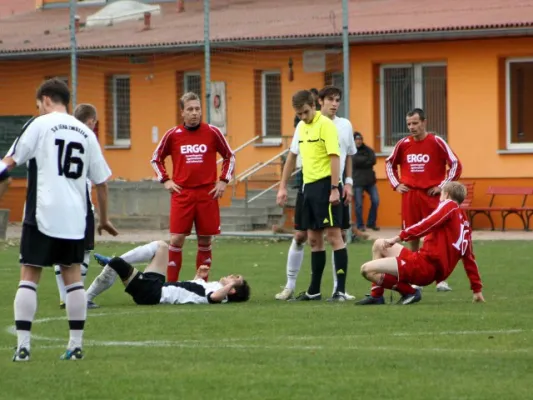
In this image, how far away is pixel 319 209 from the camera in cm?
1516

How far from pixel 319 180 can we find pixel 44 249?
17.8 ft

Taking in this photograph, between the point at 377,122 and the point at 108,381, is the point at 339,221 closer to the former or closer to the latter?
the point at 108,381

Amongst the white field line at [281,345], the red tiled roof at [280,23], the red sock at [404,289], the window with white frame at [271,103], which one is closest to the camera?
the white field line at [281,345]

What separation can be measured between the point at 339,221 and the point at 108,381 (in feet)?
20.7

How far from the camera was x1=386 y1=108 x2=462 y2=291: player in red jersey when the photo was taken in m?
16.7

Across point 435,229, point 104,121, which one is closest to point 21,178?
point 104,121

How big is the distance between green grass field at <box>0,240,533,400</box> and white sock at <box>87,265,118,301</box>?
297 millimetres

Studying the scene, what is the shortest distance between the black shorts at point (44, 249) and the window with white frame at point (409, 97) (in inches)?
921

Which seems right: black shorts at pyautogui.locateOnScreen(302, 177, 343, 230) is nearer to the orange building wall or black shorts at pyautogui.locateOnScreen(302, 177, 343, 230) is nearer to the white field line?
the white field line

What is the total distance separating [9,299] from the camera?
15977mm

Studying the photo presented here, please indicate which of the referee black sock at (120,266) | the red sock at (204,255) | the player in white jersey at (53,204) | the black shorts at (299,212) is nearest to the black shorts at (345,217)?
the black shorts at (299,212)

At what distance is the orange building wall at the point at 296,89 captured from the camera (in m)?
32.4

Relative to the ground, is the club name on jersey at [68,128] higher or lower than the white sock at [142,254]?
higher

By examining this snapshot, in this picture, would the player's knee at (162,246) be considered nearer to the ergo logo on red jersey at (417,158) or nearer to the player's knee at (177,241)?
the player's knee at (177,241)
